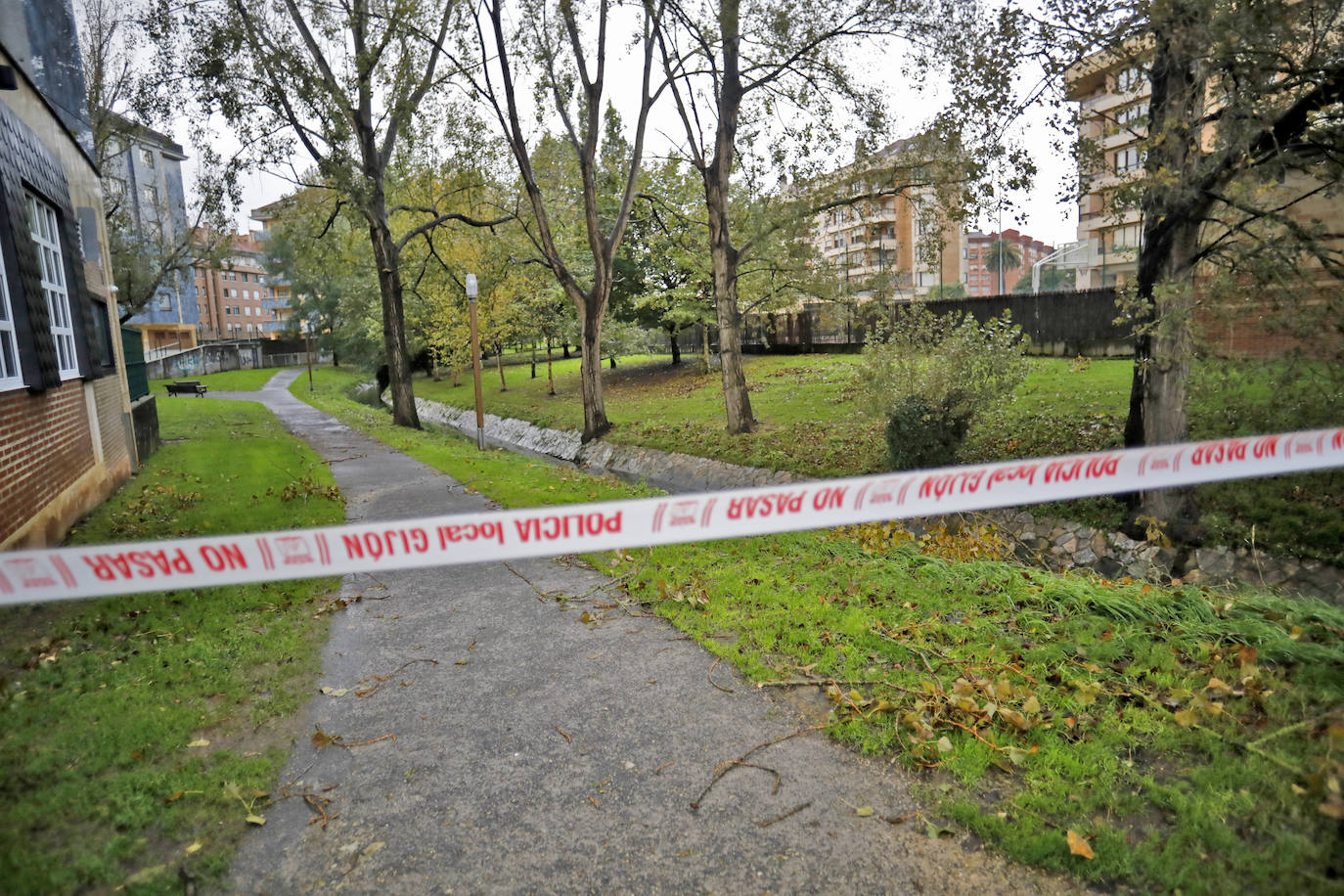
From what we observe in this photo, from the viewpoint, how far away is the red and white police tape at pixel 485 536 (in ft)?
14.8

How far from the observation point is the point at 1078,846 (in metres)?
2.83

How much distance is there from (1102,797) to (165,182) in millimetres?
70567

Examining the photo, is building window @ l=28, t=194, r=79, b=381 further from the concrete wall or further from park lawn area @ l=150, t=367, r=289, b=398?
the concrete wall

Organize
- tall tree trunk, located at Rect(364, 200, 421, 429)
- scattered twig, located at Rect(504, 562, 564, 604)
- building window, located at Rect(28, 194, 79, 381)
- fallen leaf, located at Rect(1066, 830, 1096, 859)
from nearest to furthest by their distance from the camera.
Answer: fallen leaf, located at Rect(1066, 830, 1096, 859), scattered twig, located at Rect(504, 562, 564, 604), building window, located at Rect(28, 194, 79, 381), tall tree trunk, located at Rect(364, 200, 421, 429)

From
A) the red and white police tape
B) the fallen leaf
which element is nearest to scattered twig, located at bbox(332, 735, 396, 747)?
the red and white police tape

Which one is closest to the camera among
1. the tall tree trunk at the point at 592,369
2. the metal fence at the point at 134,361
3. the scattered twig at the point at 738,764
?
the scattered twig at the point at 738,764

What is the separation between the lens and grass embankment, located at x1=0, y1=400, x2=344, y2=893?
3.00 metres

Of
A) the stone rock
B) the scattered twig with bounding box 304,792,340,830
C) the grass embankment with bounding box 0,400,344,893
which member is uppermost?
the grass embankment with bounding box 0,400,344,893

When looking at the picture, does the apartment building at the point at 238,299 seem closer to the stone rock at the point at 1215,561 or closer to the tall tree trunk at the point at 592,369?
the tall tree trunk at the point at 592,369

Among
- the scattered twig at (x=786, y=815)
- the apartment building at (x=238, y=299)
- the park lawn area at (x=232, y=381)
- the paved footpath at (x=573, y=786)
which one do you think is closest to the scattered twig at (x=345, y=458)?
the paved footpath at (x=573, y=786)

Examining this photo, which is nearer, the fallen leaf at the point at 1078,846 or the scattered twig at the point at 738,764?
the fallen leaf at the point at 1078,846

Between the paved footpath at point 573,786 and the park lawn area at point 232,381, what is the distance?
38205 mm

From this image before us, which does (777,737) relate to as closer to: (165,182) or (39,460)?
(39,460)

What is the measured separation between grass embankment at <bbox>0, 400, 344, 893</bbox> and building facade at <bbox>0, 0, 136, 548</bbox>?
76 cm
